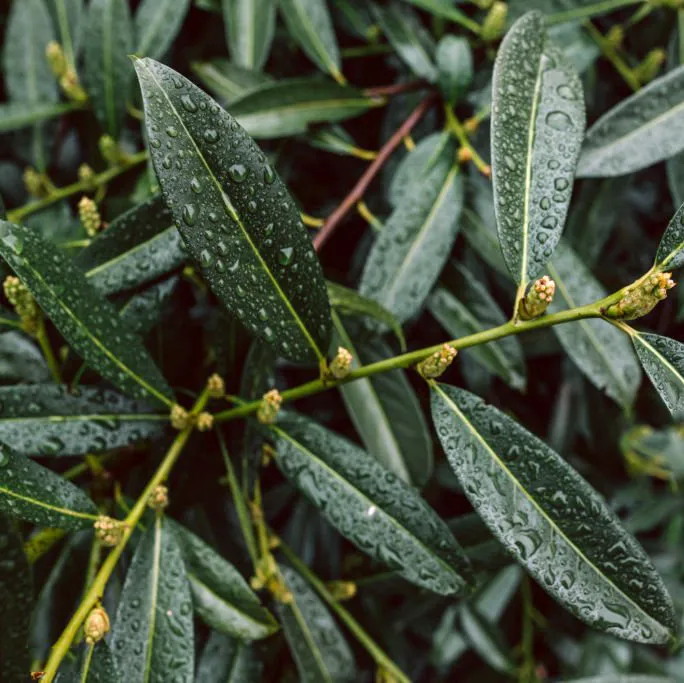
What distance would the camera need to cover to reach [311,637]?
99 cm

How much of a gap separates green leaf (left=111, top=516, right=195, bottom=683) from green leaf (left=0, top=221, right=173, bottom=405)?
6.5 inches

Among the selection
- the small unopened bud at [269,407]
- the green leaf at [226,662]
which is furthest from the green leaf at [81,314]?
the green leaf at [226,662]

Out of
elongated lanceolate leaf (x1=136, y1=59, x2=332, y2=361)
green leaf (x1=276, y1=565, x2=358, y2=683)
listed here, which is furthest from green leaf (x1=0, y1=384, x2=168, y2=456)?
green leaf (x1=276, y1=565, x2=358, y2=683)

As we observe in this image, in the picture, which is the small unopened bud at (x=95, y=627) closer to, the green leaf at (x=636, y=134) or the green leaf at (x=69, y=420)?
the green leaf at (x=69, y=420)

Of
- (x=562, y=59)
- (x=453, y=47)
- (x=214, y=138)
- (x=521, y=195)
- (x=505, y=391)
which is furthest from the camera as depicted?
(x=505, y=391)

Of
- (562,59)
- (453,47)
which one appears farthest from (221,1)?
(562,59)

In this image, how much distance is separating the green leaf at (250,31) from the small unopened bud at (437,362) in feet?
2.37

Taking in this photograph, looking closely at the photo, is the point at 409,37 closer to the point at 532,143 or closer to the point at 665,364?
the point at 532,143

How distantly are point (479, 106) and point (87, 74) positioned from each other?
655 millimetres

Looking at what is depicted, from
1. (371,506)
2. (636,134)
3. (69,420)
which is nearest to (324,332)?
(371,506)

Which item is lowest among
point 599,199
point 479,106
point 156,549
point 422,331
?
point 156,549

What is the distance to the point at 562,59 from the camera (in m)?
0.84

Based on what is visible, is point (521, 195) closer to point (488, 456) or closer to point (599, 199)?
point (488, 456)

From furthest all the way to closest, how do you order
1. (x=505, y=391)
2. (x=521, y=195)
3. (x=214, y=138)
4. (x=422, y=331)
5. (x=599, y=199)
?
(x=505, y=391), (x=422, y=331), (x=599, y=199), (x=521, y=195), (x=214, y=138)
